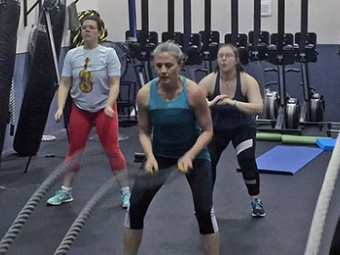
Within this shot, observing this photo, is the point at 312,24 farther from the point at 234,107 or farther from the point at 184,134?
the point at 184,134

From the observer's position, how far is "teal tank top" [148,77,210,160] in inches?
133

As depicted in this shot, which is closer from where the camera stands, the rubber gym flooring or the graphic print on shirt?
the rubber gym flooring

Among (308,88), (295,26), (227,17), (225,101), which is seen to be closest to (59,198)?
(225,101)

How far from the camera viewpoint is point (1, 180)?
5.95m

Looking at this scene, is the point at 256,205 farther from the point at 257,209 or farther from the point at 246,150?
the point at 246,150

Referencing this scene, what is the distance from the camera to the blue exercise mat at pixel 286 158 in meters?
6.19

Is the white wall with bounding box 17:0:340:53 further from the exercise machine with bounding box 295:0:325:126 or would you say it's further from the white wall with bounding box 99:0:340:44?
the exercise machine with bounding box 295:0:325:126

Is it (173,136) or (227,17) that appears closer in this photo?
(173,136)

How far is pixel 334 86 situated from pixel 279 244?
16.6ft

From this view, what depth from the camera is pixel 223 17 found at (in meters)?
9.09

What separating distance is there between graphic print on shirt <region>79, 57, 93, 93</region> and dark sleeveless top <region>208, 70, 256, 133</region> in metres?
0.89

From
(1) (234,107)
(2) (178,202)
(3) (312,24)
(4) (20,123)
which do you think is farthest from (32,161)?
(3) (312,24)

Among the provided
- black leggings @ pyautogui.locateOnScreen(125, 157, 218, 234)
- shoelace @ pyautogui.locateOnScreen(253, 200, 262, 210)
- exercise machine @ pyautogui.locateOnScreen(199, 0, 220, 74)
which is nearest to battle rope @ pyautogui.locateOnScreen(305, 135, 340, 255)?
black leggings @ pyautogui.locateOnScreen(125, 157, 218, 234)

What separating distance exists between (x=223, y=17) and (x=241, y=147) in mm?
4907
